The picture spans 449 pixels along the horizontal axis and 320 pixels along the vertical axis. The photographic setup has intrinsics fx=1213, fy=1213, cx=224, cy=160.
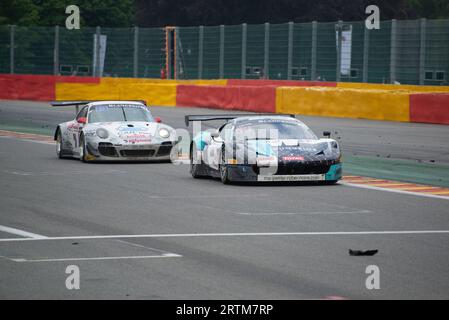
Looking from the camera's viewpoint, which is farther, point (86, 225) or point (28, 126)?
point (28, 126)

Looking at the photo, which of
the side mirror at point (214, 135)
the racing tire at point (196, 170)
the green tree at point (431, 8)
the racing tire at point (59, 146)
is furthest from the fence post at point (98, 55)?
the green tree at point (431, 8)

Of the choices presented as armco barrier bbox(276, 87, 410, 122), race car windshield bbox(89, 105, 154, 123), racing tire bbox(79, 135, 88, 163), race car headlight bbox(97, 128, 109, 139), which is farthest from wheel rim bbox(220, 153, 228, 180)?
armco barrier bbox(276, 87, 410, 122)

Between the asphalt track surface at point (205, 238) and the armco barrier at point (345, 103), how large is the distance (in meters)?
13.3

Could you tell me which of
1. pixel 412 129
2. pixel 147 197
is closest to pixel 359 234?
pixel 147 197

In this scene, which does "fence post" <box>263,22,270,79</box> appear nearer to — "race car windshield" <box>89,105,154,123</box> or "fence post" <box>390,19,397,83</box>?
"fence post" <box>390,19,397,83</box>

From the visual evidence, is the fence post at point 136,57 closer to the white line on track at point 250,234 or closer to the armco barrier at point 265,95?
the armco barrier at point 265,95

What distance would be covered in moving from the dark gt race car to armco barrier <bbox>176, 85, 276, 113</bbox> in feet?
58.8

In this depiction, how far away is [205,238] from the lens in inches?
490

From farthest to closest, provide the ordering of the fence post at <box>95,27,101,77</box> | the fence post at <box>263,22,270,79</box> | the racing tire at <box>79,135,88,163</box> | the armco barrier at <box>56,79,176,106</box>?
the fence post at <box>95,27,101,77</box>, the fence post at <box>263,22,270,79</box>, the armco barrier at <box>56,79,176,106</box>, the racing tire at <box>79,135,88,163</box>

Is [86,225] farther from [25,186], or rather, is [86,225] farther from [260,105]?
[260,105]

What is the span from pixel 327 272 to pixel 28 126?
25231mm

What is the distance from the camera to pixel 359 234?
12.8 m

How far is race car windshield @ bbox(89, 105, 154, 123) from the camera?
23219 millimetres
